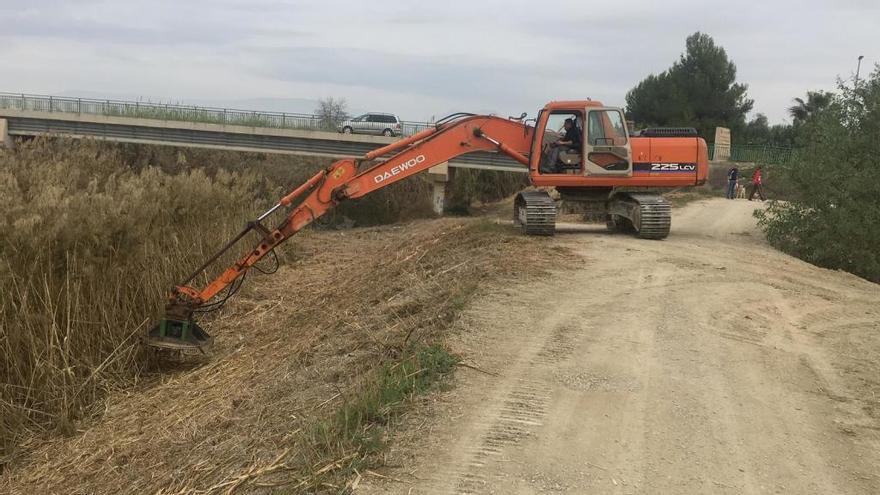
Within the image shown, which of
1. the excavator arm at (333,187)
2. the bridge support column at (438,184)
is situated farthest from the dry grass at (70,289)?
the bridge support column at (438,184)

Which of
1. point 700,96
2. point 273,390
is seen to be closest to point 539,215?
point 273,390

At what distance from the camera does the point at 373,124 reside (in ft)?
134

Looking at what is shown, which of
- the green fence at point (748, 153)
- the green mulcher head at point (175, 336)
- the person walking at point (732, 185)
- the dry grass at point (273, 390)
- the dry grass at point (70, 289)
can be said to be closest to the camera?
the dry grass at point (273, 390)

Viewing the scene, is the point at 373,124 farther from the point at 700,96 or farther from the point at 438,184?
the point at 700,96

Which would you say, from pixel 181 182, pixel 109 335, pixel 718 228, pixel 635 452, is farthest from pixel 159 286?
pixel 718 228

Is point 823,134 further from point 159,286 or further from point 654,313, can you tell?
point 159,286

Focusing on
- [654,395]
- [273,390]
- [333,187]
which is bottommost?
[273,390]

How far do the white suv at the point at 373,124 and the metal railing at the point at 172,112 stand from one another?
156 cm

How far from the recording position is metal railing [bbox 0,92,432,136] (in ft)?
123

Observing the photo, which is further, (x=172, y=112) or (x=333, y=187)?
(x=172, y=112)

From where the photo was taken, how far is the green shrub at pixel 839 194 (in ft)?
49.6

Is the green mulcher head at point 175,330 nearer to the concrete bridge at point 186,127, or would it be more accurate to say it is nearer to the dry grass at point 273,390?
the dry grass at point 273,390

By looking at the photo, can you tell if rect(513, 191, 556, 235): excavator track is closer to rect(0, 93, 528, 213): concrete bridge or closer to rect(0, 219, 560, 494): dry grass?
rect(0, 219, 560, 494): dry grass

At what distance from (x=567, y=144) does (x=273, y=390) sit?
7934 millimetres
